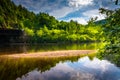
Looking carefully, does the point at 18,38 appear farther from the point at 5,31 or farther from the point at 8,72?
the point at 8,72

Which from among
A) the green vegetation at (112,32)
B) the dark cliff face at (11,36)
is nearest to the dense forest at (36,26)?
the dark cliff face at (11,36)

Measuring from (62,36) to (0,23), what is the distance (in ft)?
131

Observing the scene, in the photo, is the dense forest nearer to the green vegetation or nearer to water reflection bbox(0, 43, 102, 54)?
water reflection bbox(0, 43, 102, 54)

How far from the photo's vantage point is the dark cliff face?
106162mm

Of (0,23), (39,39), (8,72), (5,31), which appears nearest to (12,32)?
(5,31)

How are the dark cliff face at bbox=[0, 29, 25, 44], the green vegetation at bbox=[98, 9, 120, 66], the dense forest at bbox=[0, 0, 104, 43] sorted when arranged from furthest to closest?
1. the dense forest at bbox=[0, 0, 104, 43]
2. the dark cliff face at bbox=[0, 29, 25, 44]
3. the green vegetation at bbox=[98, 9, 120, 66]

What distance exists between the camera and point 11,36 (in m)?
111

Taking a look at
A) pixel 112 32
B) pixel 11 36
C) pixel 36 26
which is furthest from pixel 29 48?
pixel 36 26

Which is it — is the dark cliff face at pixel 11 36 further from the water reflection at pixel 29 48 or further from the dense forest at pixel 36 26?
the dense forest at pixel 36 26

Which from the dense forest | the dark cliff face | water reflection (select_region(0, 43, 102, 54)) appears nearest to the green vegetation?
water reflection (select_region(0, 43, 102, 54))

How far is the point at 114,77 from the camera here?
31.0 metres

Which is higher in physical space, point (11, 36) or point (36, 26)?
point (36, 26)

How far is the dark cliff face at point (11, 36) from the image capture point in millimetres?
106162

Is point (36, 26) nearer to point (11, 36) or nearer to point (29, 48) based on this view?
point (11, 36)
